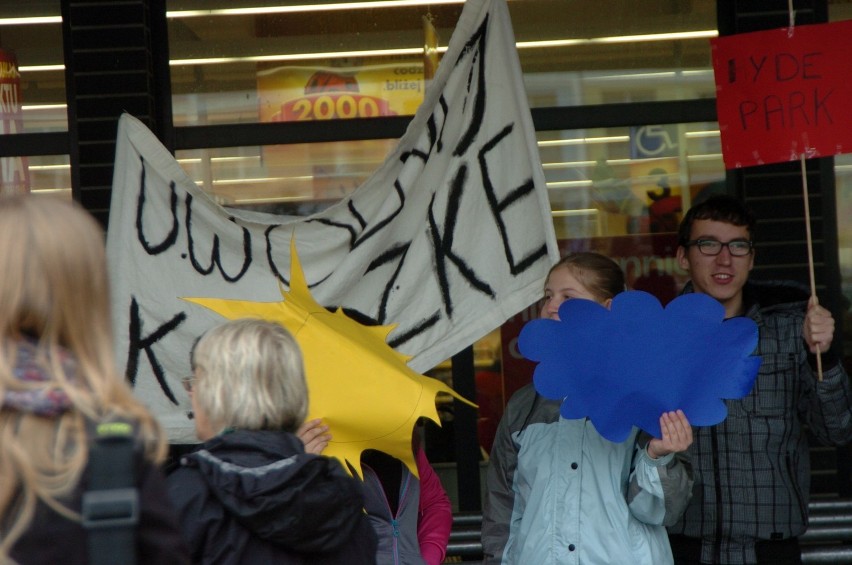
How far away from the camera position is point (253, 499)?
2430 mm

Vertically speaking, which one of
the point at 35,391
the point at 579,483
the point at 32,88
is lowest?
the point at 579,483

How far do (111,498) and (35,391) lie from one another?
0.19 m

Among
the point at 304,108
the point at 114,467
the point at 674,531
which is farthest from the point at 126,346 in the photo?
the point at 114,467

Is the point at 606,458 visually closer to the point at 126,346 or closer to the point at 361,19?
the point at 126,346

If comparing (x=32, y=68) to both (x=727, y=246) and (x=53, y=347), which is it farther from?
Result: (x=53, y=347)

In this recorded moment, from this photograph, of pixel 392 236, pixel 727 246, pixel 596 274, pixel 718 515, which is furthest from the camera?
pixel 392 236

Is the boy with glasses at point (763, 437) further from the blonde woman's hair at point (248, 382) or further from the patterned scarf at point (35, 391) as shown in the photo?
the patterned scarf at point (35, 391)

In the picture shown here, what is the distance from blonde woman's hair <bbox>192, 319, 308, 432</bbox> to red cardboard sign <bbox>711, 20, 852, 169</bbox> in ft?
7.20

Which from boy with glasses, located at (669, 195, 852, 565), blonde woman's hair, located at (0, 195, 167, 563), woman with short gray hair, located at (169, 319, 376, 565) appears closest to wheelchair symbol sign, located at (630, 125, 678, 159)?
boy with glasses, located at (669, 195, 852, 565)

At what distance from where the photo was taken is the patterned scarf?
160 centimetres

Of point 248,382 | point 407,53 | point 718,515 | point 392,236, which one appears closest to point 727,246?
point 718,515

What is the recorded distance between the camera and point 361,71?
18.5 feet

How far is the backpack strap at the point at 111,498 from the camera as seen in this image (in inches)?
60.7

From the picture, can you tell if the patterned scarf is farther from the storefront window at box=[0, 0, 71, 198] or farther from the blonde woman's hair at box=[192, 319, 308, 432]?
the storefront window at box=[0, 0, 71, 198]
